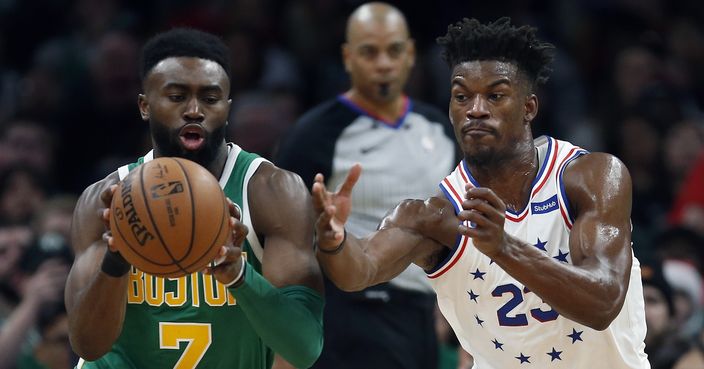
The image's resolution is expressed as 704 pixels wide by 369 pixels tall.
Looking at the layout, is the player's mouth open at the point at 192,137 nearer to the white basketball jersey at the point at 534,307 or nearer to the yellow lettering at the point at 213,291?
the yellow lettering at the point at 213,291

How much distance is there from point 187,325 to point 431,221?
3.32ft

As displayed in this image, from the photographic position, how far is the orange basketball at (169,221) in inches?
173

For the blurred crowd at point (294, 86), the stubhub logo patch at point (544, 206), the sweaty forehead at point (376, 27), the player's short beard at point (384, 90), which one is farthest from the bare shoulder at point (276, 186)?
the blurred crowd at point (294, 86)

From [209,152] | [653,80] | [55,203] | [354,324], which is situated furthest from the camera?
[653,80]

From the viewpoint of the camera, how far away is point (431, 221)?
491cm

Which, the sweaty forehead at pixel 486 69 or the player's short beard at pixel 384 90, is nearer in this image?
the sweaty forehead at pixel 486 69

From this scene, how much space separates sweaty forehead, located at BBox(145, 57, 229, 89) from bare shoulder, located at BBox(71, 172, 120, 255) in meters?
0.44

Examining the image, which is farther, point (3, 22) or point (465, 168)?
point (3, 22)

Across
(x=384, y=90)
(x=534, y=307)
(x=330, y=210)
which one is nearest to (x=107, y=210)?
(x=330, y=210)

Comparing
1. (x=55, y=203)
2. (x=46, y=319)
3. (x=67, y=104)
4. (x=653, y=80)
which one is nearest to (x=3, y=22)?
(x=67, y=104)

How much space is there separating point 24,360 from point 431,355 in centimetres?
225

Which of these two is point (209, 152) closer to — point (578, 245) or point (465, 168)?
point (465, 168)

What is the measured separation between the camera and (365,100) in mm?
7191

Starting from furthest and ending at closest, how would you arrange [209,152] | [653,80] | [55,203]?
[653,80]
[55,203]
[209,152]
